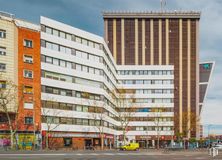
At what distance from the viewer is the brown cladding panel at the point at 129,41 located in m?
139

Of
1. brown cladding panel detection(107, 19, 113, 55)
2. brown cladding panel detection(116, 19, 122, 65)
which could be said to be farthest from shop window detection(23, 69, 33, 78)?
brown cladding panel detection(107, 19, 113, 55)

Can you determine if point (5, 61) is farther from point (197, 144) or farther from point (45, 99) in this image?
point (197, 144)

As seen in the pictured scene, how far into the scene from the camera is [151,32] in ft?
466

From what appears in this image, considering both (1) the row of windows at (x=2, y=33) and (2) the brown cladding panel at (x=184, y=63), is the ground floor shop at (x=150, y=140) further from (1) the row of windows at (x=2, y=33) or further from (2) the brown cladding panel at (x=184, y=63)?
(1) the row of windows at (x=2, y=33)

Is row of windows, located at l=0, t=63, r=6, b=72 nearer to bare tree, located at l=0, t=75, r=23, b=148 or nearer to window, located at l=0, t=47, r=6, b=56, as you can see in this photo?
bare tree, located at l=0, t=75, r=23, b=148

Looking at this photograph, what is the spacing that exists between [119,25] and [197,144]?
178 feet

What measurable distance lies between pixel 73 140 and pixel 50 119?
8.84m

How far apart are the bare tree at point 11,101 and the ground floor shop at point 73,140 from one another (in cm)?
769

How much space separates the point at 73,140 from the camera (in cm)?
8044

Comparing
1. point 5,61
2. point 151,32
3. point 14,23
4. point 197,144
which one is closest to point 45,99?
point 5,61

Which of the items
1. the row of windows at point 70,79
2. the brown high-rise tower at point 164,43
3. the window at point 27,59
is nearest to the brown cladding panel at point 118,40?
the brown high-rise tower at point 164,43

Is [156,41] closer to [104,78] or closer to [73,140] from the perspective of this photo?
[104,78]

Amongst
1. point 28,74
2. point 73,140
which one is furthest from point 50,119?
point 28,74

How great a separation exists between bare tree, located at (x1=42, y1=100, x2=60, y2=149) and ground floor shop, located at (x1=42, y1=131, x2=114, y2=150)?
3.47 feet
